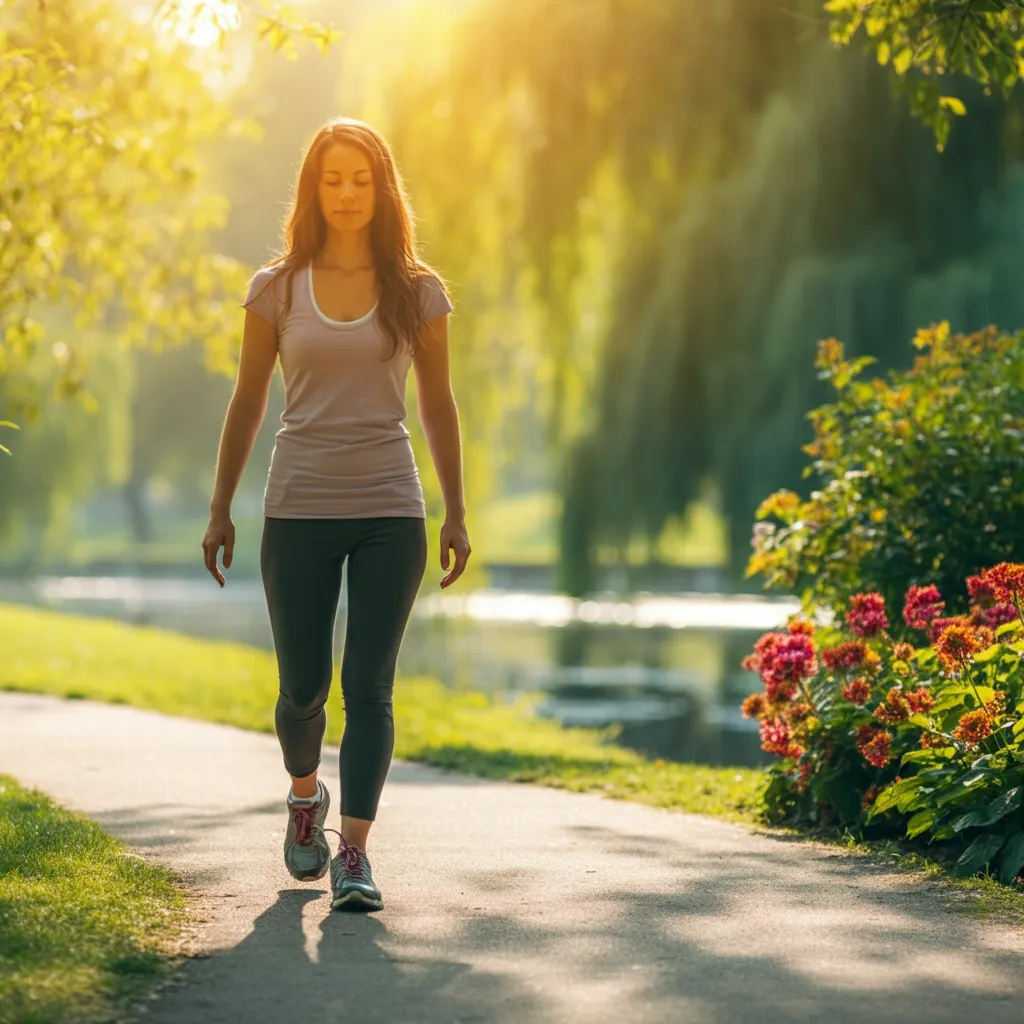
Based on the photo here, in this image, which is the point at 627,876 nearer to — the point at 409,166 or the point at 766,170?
the point at 766,170

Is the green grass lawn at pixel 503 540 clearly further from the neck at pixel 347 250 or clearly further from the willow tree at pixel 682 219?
the neck at pixel 347 250

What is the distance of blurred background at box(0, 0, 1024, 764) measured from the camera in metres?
13.3

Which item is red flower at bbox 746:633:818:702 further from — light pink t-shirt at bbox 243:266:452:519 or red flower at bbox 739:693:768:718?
light pink t-shirt at bbox 243:266:452:519

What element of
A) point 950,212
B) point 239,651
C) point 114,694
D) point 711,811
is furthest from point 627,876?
point 239,651

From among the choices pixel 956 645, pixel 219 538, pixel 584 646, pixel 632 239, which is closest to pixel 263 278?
pixel 219 538

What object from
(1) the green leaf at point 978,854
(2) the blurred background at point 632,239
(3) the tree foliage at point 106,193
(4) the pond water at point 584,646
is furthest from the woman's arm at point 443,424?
(4) the pond water at point 584,646

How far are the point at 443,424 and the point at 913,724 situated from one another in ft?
6.77

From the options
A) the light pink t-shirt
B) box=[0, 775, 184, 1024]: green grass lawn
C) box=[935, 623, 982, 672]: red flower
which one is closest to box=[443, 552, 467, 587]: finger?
the light pink t-shirt

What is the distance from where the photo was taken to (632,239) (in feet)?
51.2

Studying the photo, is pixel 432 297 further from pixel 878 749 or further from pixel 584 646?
pixel 584 646

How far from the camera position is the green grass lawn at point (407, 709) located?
848cm

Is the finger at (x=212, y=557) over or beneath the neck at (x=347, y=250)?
beneath

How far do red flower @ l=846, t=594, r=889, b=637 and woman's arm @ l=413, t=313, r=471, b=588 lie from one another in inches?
88.5

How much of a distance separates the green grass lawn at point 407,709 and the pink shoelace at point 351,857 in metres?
2.57
